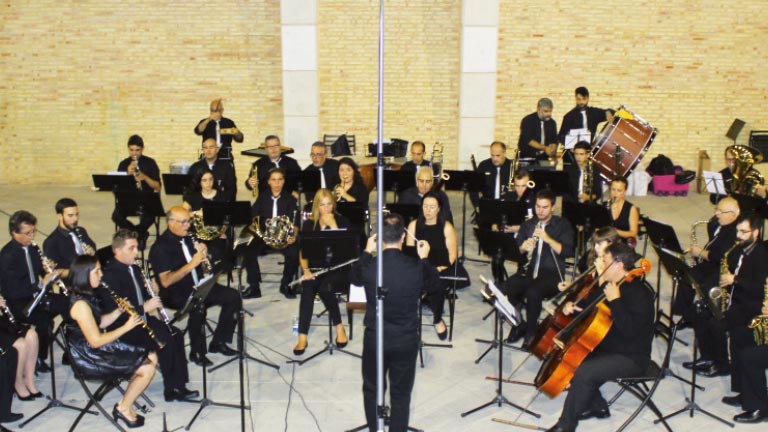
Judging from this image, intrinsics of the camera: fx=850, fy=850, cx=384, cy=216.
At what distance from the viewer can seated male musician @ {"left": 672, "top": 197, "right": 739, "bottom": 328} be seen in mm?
7961

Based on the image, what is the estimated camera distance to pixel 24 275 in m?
7.28

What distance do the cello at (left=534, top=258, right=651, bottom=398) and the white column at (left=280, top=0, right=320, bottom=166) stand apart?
8.86 meters

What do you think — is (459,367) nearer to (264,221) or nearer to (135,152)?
(264,221)

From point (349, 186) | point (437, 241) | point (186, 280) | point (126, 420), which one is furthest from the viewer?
point (349, 186)

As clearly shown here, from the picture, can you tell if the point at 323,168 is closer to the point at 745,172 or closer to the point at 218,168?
the point at 218,168

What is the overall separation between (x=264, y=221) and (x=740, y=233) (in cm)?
486

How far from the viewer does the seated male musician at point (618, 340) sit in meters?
6.20

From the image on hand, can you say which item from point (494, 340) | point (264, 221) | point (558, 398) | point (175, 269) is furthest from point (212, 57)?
point (558, 398)

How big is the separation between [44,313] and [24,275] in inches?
14.5

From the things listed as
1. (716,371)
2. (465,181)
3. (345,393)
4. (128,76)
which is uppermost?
(128,76)

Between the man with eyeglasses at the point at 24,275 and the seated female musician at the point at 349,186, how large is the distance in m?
3.67

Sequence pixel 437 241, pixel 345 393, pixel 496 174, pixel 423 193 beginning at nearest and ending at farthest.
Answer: pixel 345 393 → pixel 437 241 → pixel 423 193 → pixel 496 174

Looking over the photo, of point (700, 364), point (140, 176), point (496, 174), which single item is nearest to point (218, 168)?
point (140, 176)

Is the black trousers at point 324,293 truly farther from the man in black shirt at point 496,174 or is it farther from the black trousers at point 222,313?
the man in black shirt at point 496,174
